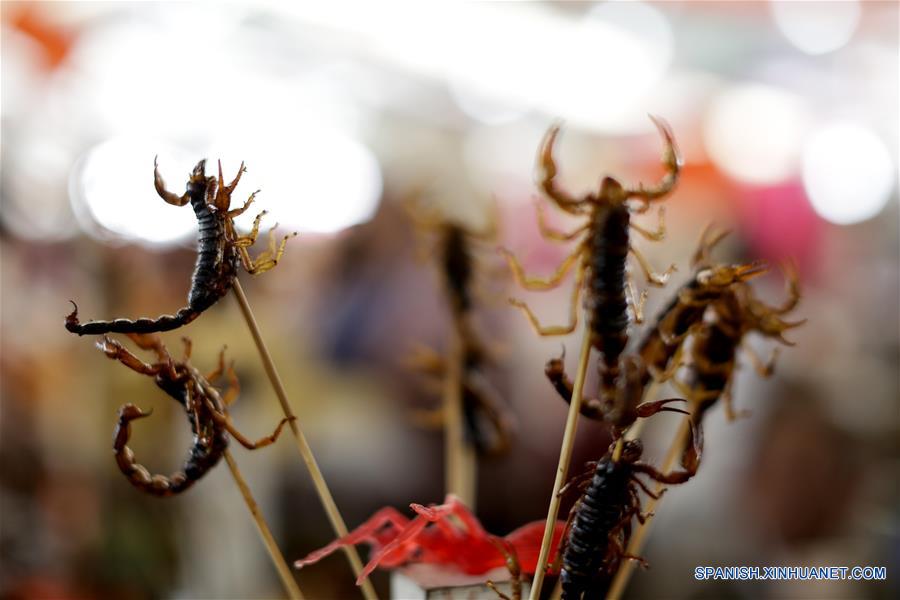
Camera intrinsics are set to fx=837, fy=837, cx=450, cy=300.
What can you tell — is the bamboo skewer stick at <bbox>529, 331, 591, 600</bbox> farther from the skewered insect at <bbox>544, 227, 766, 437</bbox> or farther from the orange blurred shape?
the orange blurred shape

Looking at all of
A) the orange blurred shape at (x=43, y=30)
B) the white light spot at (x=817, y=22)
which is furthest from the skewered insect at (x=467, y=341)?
the white light spot at (x=817, y=22)

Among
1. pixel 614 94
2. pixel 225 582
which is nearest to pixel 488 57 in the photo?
pixel 614 94

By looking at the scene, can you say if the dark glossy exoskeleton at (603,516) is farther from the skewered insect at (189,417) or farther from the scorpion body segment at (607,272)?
the skewered insect at (189,417)

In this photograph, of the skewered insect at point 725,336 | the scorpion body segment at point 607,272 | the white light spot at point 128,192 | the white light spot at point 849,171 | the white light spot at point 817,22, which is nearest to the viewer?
the scorpion body segment at point 607,272

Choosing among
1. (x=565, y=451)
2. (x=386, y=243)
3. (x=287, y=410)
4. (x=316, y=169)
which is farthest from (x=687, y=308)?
(x=316, y=169)

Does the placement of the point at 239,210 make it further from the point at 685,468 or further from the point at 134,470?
the point at 685,468

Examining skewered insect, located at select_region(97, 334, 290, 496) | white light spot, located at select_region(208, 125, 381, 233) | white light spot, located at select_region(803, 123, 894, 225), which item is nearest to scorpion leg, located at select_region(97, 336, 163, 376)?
skewered insect, located at select_region(97, 334, 290, 496)
